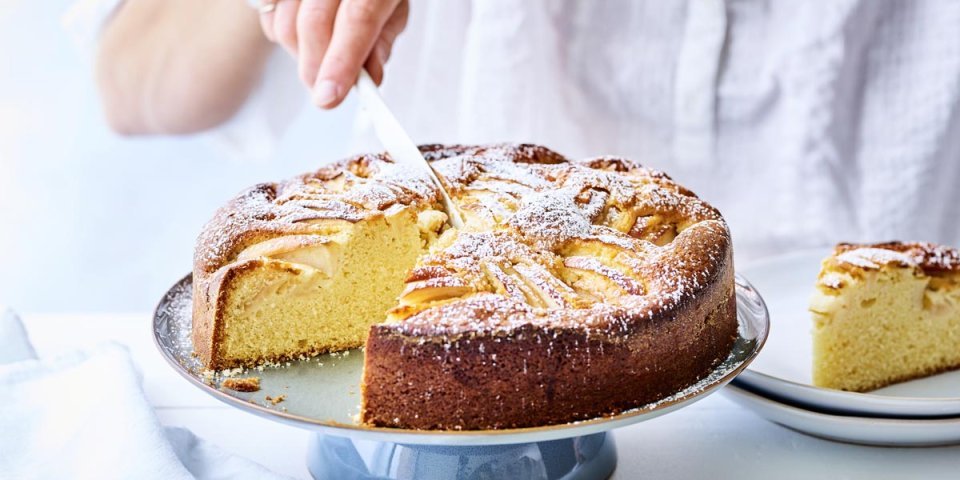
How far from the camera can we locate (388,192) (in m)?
1.68

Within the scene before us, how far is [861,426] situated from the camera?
1487 mm

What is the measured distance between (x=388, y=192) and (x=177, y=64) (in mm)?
1467

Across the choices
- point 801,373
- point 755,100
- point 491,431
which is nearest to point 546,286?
point 491,431

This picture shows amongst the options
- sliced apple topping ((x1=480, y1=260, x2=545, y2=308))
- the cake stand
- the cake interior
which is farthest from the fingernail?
sliced apple topping ((x1=480, y1=260, x2=545, y2=308))

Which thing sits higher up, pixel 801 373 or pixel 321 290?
pixel 321 290

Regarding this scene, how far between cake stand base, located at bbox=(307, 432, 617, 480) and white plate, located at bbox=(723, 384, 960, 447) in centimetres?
27

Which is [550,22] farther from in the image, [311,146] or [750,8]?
[311,146]

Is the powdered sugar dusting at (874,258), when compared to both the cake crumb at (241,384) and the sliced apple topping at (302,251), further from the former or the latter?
the cake crumb at (241,384)

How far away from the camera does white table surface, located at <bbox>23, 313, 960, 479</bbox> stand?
1528 millimetres

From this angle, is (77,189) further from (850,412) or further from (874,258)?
(850,412)

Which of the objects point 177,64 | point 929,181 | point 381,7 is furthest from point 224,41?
point 929,181

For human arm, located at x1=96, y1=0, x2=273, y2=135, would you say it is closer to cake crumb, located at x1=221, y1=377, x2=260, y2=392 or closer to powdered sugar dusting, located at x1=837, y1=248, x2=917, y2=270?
cake crumb, located at x1=221, y1=377, x2=260, y2=392

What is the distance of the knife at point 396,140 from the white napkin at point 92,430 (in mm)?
565

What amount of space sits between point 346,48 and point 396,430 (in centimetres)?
102
